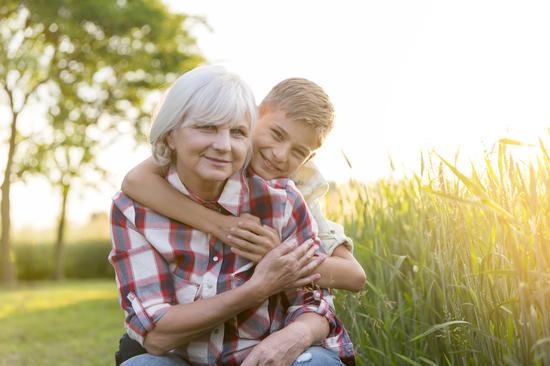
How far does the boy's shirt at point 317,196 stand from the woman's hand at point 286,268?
0.27m

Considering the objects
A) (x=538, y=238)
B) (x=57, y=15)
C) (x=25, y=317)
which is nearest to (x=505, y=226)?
(x=538, y=238)

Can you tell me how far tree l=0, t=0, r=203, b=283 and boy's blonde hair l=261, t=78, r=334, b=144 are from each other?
12.8m

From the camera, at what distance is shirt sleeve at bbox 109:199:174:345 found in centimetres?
212

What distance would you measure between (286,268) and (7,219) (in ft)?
44.5

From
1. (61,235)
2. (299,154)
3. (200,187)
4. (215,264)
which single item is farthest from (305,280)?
(61,235)

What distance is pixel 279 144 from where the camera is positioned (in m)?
2.68

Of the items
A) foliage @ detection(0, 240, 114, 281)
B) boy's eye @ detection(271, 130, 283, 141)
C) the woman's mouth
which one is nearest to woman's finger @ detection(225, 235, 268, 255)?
the woman's mouth

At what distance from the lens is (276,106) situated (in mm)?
2793

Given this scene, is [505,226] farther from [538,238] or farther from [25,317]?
[25,317]

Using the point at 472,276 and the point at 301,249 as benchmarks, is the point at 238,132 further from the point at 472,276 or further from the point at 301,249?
the point at 472,276

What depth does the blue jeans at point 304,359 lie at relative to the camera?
6.91 feet

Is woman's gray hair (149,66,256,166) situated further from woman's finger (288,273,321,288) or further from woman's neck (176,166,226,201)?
woman's finger (288,273,321,288)

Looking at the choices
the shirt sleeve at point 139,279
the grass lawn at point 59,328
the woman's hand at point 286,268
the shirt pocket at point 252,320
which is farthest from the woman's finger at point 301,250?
the grass lawn at point 59,328

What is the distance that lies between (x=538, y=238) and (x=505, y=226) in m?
0.09
